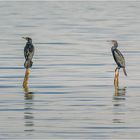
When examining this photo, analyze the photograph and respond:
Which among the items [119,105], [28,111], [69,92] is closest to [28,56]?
[69,92]

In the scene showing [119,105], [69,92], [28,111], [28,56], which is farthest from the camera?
[28,56]

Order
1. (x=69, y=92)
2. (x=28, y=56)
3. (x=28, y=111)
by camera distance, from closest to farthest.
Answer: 1. (x=28, y=111)
2. (x=69, y=92)
3. (x=28, y=56)

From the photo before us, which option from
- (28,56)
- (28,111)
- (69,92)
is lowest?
(28,111)

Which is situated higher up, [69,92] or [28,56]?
[28,56]

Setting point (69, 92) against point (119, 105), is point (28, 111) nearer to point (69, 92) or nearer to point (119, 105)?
point (119, 105)

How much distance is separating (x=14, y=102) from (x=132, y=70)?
376 inches

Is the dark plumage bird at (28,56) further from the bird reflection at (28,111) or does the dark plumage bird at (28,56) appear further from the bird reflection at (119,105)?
the bird reflection at (119,105)

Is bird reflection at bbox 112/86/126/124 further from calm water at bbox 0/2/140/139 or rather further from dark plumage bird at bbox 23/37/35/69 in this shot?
dark plumage bird at bbox 23/37/35/69

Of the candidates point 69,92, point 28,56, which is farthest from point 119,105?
Answer: point 28,56

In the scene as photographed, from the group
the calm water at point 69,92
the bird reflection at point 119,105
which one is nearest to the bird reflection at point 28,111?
the calm water at point 69,92

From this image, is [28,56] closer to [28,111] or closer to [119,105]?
[119,105]

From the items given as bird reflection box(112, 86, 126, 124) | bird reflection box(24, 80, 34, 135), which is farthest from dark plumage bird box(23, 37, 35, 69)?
bird reflection box(112, 86, 126, 124)

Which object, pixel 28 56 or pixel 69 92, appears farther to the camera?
pixel 28 56

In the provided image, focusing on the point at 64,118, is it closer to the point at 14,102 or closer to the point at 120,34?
the point at 14,102
